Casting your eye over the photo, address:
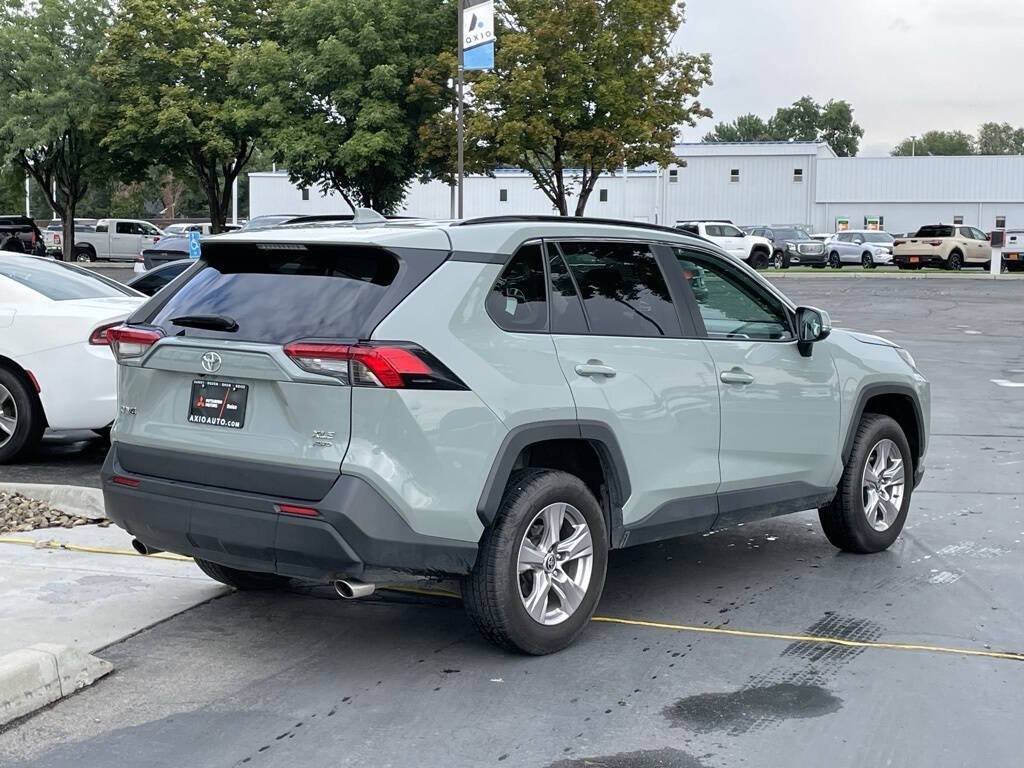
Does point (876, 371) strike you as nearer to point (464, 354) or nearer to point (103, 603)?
point (464, 354)

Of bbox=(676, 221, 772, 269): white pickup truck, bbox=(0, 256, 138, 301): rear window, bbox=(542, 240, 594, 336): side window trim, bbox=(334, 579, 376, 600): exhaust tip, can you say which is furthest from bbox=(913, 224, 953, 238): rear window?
bbox=(334, 579, 376, 600): exhaust tip

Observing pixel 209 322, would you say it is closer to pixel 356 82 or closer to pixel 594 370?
pixel 594 370

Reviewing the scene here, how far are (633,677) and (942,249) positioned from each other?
154ft

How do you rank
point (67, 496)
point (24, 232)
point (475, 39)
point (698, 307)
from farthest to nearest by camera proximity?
point (24, 232) → point (475, 39) → point (67, 496) → point (698, 307)

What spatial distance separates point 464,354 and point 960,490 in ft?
17.4

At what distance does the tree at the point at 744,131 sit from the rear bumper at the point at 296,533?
540 ft

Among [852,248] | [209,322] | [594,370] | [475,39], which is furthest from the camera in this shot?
[852,248]

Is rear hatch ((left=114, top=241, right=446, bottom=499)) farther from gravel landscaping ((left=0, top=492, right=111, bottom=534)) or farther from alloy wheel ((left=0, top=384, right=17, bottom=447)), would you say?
alloy wheel ((left=0, top=384, right=17, bottom=447))

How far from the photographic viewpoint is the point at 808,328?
6.47m

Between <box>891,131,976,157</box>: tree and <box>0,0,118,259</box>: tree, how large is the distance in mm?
151745

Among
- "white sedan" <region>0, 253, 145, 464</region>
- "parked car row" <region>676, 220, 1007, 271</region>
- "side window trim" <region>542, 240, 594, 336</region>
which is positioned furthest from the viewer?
"parked car row" <region>676, 220, 1007, 271</region>

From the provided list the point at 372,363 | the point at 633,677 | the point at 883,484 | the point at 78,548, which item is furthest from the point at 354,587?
the point at 883,484

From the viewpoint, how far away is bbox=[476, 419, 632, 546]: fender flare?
4914 millimetres

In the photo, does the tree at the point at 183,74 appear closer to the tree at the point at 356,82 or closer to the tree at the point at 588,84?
the tree at the point at 356,82
